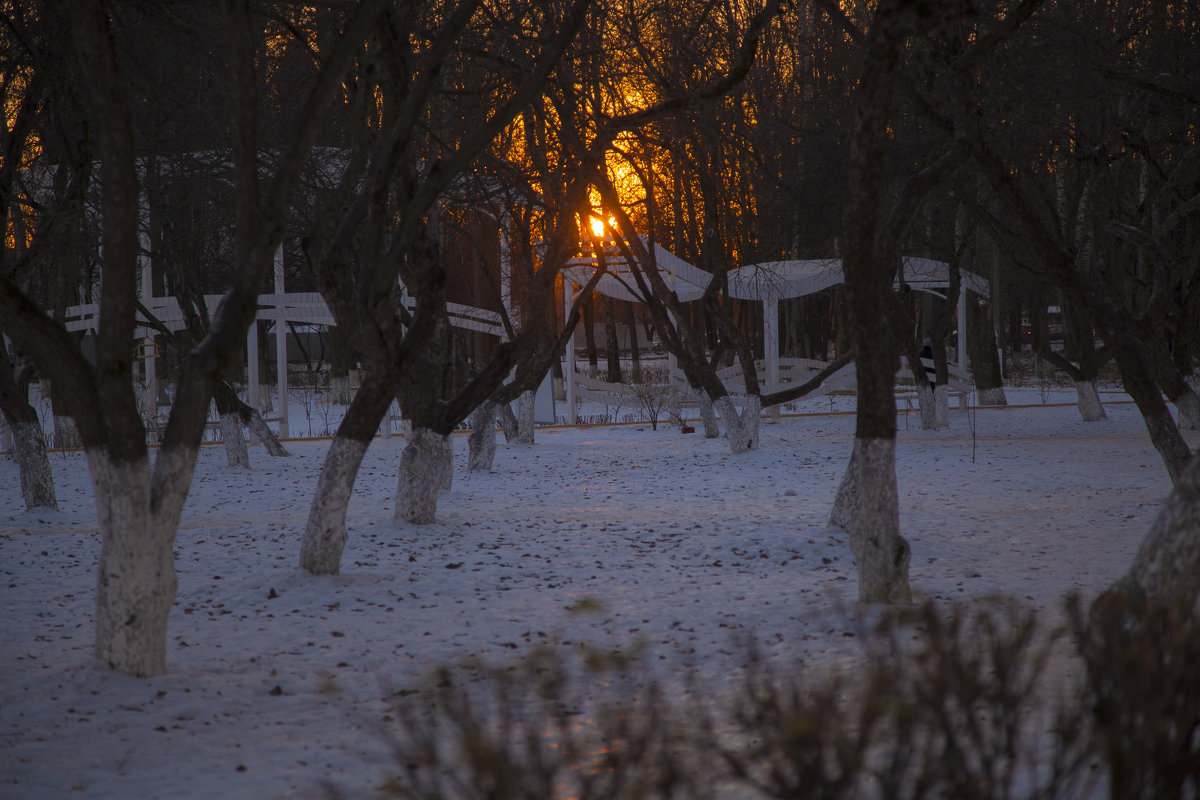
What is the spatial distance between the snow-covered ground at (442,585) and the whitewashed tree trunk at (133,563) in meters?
0.14

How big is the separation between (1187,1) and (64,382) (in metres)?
11.2

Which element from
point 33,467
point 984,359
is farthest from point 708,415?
point 33,467

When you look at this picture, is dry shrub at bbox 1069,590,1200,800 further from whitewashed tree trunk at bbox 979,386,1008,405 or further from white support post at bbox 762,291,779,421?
whitewashed tree trunk at bbox 979,386,1008,405

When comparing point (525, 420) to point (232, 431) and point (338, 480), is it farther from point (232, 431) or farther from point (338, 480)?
point (338, 480)

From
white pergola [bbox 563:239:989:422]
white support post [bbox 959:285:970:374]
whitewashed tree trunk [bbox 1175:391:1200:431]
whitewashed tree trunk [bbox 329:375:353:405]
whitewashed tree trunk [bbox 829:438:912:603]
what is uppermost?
white pergola [bbox 563:239:989:422]

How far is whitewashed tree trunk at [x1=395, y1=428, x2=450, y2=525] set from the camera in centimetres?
878

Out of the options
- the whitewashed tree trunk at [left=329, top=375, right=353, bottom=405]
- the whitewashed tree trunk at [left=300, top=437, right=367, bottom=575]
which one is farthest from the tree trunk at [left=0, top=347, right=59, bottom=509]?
the whitewashed tree trunk at [left=329, top=375, right=353, bottom=405]

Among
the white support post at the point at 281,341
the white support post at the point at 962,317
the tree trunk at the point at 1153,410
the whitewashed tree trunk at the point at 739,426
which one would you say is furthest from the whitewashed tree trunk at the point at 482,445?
the white support post at the point at 962,317

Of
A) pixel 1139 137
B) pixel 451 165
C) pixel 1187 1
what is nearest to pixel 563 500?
pixel 451 165

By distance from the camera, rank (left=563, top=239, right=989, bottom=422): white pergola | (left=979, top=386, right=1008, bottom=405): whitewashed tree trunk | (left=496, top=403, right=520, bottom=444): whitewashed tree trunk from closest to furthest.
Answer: (left=496, top=403, right=520, bottom=444): whitewashed tree trunk → (left=563, top=239, right=989, bottom=422): white pergola → (left=979, top=386, right=1008, bottom=405): whitewashed tree trunk

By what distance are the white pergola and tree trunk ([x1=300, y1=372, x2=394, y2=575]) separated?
1109cm

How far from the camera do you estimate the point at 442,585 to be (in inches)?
267

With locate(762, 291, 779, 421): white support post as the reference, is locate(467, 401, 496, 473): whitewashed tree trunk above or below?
below

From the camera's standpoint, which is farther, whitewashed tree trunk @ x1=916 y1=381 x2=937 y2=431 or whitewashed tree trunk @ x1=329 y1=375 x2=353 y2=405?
whitewashed tree trunk @ x1=329 y1=375 x2=353 y2=405
